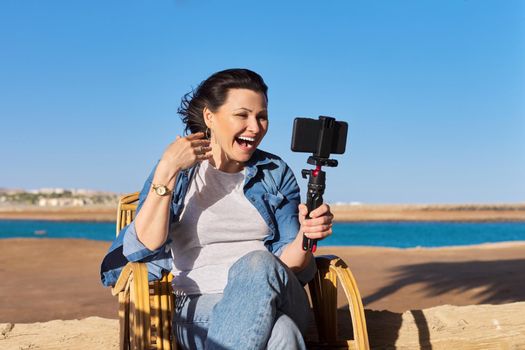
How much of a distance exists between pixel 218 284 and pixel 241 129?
611mm

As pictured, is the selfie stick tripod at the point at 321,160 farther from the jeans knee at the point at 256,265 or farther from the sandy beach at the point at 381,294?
the sandy beach at the point at 381,294

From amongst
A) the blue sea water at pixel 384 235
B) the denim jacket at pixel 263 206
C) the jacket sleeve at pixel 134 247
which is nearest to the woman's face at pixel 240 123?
the denim jacket at pixel 263 206

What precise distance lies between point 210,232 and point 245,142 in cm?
39

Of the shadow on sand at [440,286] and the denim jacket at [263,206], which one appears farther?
the shadow on sand at [440,286]

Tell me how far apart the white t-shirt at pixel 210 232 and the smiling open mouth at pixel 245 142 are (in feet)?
0.65

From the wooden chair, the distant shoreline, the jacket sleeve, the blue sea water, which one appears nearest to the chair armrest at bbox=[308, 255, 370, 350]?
the wooden chair

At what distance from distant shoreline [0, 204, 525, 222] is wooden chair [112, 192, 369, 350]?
50791mm

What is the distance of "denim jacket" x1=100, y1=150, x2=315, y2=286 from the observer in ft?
8.87

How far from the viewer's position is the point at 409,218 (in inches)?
2235

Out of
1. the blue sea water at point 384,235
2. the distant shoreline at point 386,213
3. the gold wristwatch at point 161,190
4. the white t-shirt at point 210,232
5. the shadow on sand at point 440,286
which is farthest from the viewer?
the distant shoreline at point 386,213

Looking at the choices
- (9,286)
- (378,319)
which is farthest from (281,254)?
(9,286)

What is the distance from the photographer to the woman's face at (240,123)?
265 cm

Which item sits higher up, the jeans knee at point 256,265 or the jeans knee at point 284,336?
the jeans knee at point 256,265

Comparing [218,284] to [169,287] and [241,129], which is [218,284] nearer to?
[169,287]
